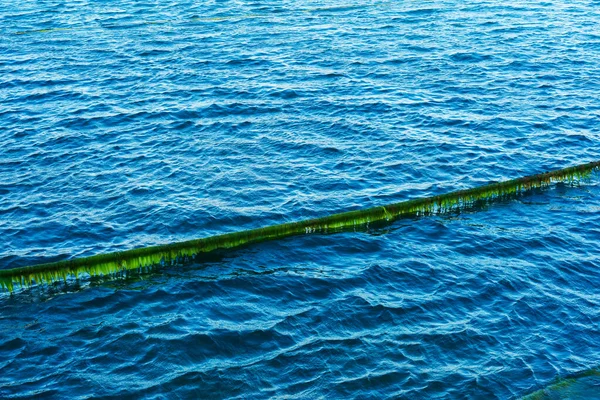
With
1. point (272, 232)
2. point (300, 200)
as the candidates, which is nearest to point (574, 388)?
point (272, 232)

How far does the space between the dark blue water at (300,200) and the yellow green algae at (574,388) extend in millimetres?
360

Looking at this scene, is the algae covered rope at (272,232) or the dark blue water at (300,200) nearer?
the dark blue water at (300,200)

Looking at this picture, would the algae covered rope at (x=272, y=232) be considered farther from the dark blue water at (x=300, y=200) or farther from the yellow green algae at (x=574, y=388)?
the yellow green algae at (x=574, y=388)

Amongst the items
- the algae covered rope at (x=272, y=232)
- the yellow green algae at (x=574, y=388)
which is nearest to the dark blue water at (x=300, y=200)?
the yellow green algae at (x=574, y=388)

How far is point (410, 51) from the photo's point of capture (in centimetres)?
5269

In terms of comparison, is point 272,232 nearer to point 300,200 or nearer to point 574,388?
point 300,200

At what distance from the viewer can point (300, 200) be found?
3372 centimetres

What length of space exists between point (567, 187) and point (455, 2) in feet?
115

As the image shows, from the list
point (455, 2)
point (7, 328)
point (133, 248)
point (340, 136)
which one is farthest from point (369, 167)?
point (455, 2)

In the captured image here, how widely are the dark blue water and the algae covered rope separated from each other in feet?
1.77

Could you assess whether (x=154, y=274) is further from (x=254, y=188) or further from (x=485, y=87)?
(x=485, y=87)

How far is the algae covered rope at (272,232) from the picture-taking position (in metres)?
27.3

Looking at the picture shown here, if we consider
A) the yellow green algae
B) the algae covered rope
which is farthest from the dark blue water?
the algae covered rope

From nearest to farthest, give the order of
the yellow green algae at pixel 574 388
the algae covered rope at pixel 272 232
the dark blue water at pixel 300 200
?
1. the yellow green algae at pixel 574 388
2. the dark blue water at pixel 300 200
3. the algae covered rope at pixel 272 232
